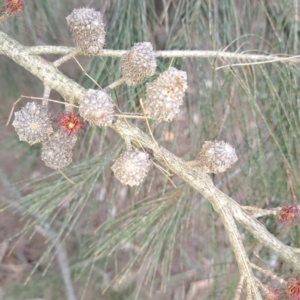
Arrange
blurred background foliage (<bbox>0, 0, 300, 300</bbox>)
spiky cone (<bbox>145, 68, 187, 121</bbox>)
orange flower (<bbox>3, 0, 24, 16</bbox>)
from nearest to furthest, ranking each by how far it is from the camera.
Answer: spiky cone (<bbox>145, 68, 187, 121</bbox>)
orange flower (<bbox>3, 0, 24, 16</bbox>)
blurred background foliage (<bbox>0, 0, 300, 300</bbox>)

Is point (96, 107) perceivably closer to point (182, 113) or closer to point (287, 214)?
point (287, 214)

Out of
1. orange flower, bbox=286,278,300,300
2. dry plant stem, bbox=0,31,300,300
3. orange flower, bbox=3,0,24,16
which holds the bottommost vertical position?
orange flower, bbox=286,278,300,300

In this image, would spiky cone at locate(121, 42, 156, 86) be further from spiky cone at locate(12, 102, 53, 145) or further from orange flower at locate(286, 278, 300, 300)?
orange flower at locate(286, 278, 300, 300)

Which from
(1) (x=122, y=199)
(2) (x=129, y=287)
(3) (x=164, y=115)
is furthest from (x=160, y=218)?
(1) (x=122, y=199)

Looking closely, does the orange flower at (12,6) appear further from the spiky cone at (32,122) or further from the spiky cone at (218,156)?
the spiky cone at (218,156)

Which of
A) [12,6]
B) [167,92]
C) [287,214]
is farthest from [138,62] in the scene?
[287,214]

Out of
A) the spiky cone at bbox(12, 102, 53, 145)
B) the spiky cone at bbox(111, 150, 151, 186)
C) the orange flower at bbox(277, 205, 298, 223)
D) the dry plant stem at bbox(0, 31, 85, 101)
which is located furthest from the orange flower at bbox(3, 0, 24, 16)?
the orange flower at bbox(277, 205, 298, 223)
